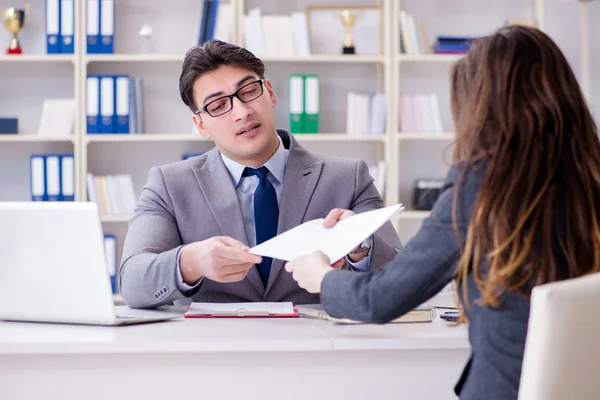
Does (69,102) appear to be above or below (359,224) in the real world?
above

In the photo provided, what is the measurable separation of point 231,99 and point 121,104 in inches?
83.3

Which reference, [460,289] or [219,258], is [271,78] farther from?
[460,289]

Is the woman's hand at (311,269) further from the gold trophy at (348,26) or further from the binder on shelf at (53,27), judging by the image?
the binder on shelf at (53,27)

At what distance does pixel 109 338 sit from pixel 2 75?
10.8 feet

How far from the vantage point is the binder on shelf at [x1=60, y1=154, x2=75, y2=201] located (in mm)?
4125

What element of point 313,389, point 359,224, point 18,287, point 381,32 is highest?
point 381,32

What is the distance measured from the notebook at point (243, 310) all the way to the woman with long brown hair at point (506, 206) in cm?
50

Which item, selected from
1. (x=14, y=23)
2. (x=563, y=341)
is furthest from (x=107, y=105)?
(x=563, y=341)

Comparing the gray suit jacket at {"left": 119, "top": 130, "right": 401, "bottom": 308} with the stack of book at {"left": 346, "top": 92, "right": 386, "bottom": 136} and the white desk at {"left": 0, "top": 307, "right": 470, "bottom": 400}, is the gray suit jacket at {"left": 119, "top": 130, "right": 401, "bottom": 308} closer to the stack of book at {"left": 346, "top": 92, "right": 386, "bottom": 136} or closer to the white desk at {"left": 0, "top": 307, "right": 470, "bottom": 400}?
the white desk at {"left": 0, "top": 307, "right": 470, "bottom": 400}

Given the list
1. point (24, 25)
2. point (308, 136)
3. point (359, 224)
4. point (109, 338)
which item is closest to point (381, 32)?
point (308, 136)

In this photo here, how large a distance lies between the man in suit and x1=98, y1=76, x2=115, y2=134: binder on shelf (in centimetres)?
195

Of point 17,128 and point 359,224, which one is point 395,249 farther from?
point 17,128

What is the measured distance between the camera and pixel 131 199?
426 centimetres

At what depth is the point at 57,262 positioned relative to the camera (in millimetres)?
1559
